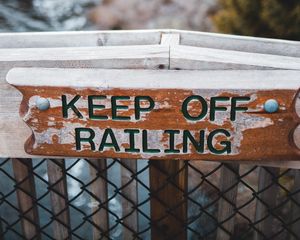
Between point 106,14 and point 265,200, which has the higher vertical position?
point 265,200

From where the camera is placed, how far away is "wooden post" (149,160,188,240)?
151cm

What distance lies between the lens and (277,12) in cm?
381

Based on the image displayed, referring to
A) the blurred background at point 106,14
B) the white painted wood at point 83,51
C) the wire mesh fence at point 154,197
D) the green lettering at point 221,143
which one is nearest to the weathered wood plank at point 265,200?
the wire mesh fence at point 154,197

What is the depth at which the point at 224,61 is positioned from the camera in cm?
124

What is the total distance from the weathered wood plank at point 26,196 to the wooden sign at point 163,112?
30 cm

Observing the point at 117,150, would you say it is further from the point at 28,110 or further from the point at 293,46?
the point at 293,46

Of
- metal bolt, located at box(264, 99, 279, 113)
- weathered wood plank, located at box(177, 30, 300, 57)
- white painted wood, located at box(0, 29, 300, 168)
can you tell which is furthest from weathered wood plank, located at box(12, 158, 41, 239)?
metal bolt, located at box(264, 99, 279, 113)

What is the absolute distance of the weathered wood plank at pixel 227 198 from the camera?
1504 mm

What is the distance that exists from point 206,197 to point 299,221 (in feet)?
4.90

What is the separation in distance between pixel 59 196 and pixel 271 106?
72 centimetres

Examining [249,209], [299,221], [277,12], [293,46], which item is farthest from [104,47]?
[277,12]

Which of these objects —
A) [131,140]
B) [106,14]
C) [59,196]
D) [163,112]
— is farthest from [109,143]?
[106,14]

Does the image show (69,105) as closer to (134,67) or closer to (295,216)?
(134,67)

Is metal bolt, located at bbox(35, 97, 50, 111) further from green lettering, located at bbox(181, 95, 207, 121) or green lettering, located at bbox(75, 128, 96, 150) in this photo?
green lettering, located at bbox(181, 95, 207, 121)
